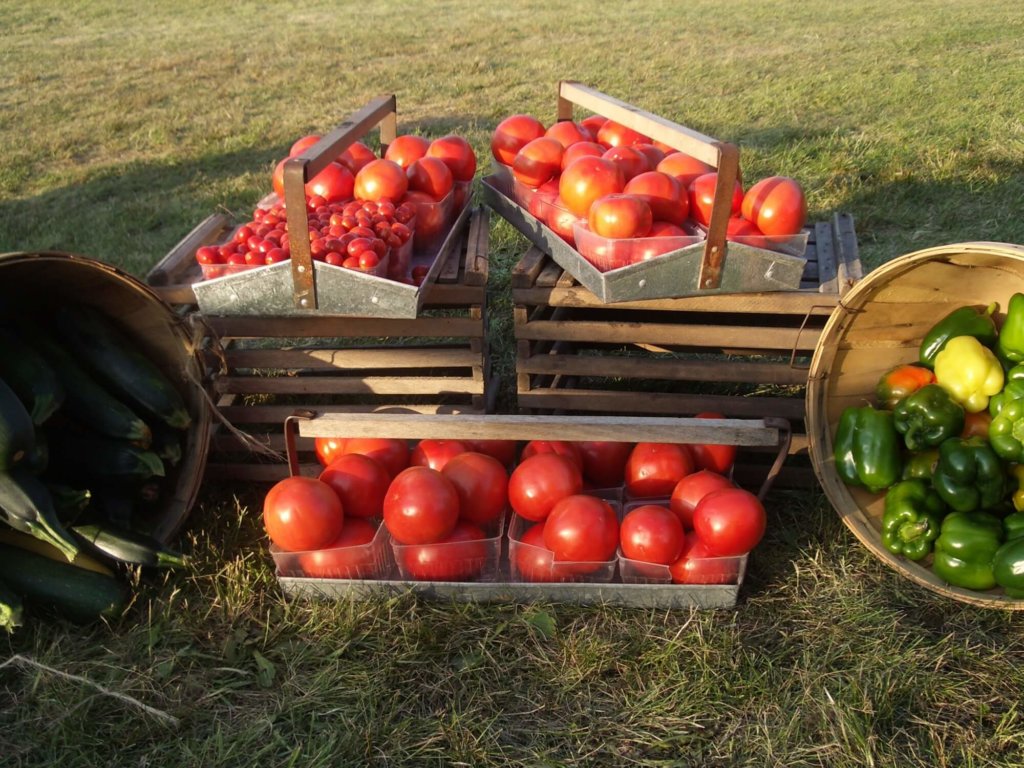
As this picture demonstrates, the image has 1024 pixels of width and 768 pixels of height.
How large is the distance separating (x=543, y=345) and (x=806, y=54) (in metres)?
7.92

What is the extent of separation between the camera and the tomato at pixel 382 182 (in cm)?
302

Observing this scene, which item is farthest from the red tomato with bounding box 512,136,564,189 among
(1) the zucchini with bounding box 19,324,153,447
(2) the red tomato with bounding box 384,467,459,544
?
(1) the zucchini with bounding box 19,324,153,447

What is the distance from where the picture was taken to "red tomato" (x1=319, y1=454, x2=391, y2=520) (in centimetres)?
266

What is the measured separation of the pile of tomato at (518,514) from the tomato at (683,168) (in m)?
0.95

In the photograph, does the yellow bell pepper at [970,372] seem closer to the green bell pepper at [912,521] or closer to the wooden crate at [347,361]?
the green bell pepper at [912,521]

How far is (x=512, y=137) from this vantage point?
11.2 feet

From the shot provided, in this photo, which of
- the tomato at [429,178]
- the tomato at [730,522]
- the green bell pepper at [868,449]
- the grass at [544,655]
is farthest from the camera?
the tomato at [429,178]

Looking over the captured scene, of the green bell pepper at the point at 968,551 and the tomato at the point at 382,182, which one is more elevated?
the tomato at the point at 382,182

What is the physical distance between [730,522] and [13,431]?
1.93 metres

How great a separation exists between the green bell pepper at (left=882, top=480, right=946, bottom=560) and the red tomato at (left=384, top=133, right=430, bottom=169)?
208 centimetres

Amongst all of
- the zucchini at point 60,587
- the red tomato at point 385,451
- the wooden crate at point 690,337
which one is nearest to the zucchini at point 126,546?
the zucchini at point 60,587

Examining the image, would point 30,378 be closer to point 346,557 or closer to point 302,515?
point 302,515

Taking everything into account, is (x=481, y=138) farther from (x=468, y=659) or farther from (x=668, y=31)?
(x=668, y=31)

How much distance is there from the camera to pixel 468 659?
7.97ft
